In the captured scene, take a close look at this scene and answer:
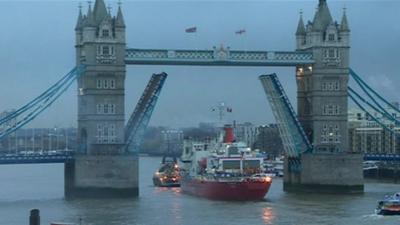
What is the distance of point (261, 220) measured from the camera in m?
56.9

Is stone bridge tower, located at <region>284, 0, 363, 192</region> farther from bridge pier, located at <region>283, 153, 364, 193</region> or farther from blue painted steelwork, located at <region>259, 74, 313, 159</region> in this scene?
blue painted steelwork, located at <region>259, 74, 313, 159</region>

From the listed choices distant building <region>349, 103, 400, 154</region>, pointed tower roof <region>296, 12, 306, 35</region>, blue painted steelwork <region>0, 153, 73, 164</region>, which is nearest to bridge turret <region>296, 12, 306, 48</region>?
pointed tower roof <region>296, 12, 306, 35</region>

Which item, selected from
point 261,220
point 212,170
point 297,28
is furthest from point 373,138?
point 261,220

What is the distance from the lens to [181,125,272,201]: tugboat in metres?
70.6

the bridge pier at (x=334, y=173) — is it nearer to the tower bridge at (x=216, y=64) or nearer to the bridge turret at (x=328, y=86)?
the tower bridge at (x=216, y=64)

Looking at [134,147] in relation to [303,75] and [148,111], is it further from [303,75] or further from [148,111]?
[303,75]

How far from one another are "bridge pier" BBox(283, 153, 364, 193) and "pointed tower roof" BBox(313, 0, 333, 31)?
381 inches

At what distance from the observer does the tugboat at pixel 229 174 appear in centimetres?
7056

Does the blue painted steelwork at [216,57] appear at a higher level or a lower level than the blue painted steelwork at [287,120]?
higher

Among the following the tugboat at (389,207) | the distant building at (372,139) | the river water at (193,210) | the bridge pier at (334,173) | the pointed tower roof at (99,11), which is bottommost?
the river water at (193,210)

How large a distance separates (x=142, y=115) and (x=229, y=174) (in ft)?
26.1

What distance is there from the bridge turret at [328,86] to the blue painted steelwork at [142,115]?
453 inches

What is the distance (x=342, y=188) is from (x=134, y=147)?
49.0 ft

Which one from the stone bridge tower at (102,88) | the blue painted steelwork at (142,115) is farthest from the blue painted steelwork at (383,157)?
the stone bridge tower at (102,88)
